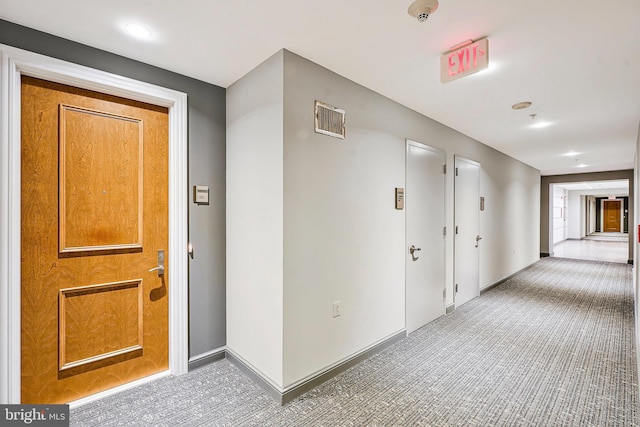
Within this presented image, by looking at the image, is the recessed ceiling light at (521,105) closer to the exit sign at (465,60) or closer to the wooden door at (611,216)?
the exit sign at (465,60)

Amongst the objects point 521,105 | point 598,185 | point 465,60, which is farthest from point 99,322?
point 598,185

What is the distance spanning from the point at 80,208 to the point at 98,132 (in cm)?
58

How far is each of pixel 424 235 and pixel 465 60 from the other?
2082mm

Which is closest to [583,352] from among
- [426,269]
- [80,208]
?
[426,269]

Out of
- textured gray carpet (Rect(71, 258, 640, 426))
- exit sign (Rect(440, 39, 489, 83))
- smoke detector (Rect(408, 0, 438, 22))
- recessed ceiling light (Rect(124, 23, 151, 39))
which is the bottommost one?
textured gray carpet (Rect(71, 258, 640, 426))

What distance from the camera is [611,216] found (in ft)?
66.3

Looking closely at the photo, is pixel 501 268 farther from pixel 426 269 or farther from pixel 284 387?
pixel 284 387

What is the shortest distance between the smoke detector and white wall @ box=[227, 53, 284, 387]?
96 cm

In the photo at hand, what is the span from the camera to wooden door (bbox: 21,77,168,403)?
2012mm

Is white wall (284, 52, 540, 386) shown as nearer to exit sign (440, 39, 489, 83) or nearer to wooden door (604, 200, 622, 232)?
exit sign (440, 39, 489, 83)

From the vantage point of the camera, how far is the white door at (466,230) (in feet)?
14.3

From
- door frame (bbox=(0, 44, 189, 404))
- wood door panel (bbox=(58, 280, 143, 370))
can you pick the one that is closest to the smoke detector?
door frame (bbox=(0, 44, 189, 404))

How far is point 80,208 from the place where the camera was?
2.19 metres

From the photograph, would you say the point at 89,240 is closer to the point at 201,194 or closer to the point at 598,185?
the point at 201,194
